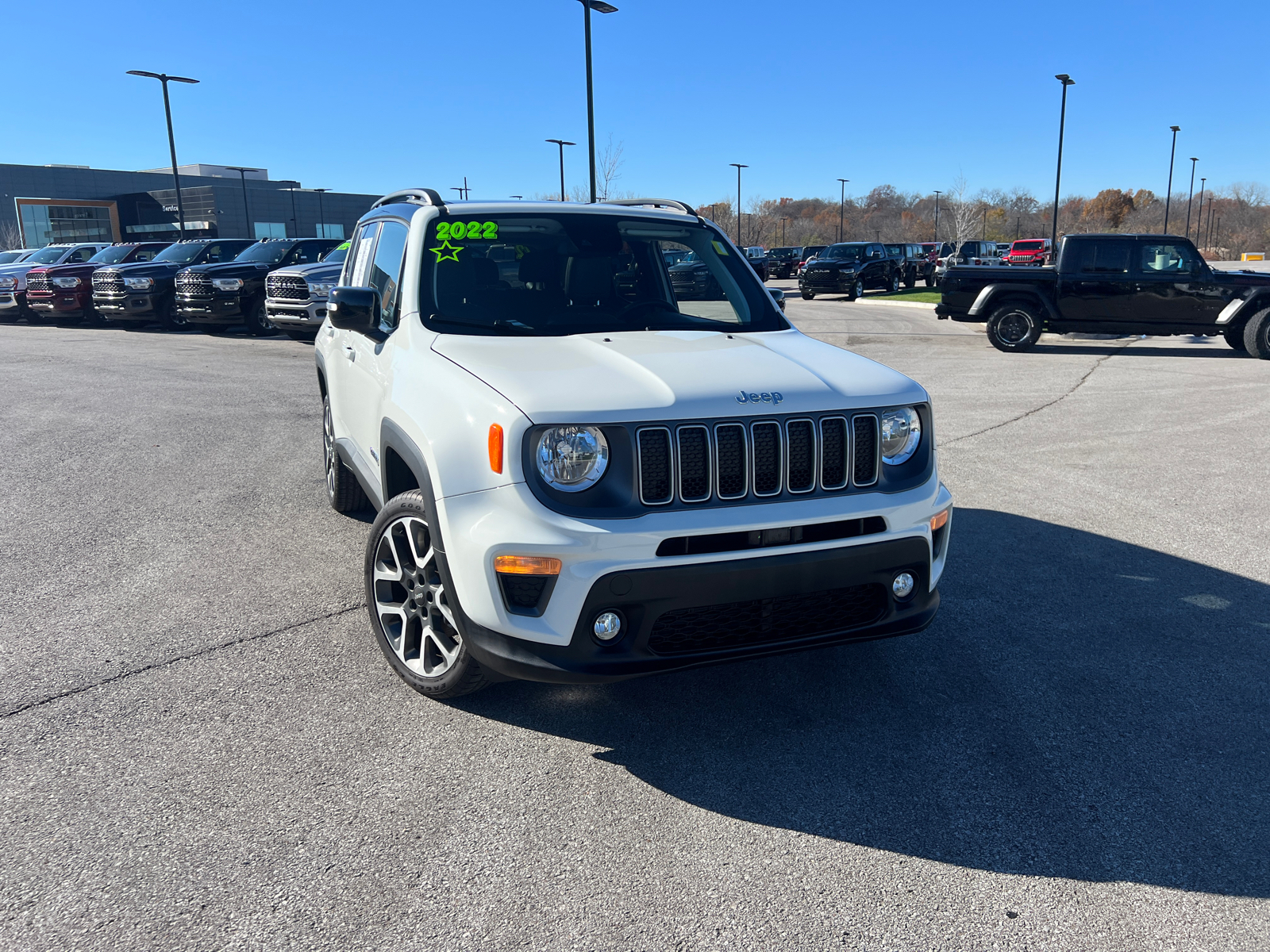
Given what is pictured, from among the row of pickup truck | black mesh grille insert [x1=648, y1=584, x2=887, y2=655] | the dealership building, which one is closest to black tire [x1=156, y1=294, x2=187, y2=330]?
the row of pickup truck

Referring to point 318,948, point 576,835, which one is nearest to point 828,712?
point 576,835

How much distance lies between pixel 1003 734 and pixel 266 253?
20058 mm

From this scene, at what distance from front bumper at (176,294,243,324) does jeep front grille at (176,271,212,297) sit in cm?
8

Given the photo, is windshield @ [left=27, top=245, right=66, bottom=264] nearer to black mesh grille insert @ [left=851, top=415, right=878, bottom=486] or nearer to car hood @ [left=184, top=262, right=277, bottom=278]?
car hood @ [left=184, top=262, right=277, bottom=278]

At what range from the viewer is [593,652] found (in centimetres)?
307

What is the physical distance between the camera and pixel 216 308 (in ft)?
63.1

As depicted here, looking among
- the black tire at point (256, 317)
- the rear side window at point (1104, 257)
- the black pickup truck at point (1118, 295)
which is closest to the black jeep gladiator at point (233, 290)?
the black tire at point (256, 317)

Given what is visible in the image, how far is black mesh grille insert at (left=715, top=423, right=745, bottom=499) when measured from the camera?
3.17 m

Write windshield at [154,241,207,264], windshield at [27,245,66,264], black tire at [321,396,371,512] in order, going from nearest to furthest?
black tire at [321,396,371,512] < windshield at [154,241,207,264] < windshield at [27,245,66,264]

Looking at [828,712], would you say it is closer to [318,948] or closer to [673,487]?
[673,487]

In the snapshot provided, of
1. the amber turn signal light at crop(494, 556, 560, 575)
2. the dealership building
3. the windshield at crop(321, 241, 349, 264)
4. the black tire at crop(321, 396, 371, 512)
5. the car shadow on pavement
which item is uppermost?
the dealership building

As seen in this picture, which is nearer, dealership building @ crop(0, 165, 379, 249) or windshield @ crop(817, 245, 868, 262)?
windshield @ crop(817, 245, 868, 262)

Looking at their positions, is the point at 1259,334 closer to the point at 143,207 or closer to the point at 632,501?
the point at 632,501

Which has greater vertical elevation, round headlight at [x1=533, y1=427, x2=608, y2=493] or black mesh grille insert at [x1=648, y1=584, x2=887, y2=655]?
round headlight at [x1=533, y1=427, x2=608, y2=493]
